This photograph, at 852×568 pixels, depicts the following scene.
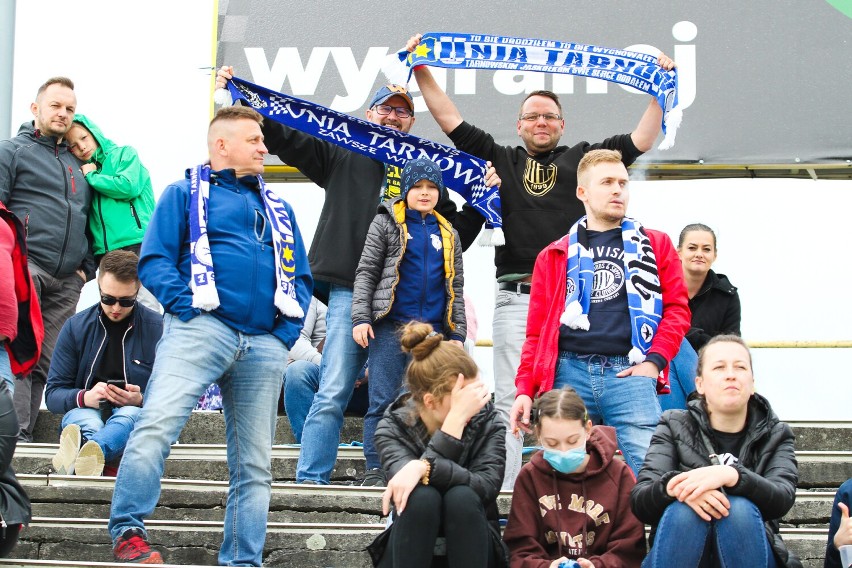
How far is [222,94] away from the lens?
17.0 ft

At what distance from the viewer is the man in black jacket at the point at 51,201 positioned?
19.5ft

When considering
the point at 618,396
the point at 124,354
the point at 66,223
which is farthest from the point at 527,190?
the point at 66,223

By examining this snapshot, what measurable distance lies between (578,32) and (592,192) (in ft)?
13.2

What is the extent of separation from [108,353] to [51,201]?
3.77 feet

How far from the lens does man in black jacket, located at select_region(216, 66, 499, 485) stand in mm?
4781

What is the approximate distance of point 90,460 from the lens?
483 centimetres

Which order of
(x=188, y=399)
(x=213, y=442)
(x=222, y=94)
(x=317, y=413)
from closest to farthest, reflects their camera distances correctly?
1. (x=188, y=399)
2. (x=317, y=413)
3. (x=222, y=94)
4. (x=213, y=442)

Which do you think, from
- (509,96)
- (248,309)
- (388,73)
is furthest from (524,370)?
(509,96)

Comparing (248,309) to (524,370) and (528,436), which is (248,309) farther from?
(528,436)

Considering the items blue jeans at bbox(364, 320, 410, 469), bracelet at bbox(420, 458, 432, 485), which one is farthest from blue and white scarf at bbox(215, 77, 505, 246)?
bracelet at bbox(420, 458, 432, 485)

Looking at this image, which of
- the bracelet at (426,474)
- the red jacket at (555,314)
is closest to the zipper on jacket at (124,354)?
the red jacket at (555,314)

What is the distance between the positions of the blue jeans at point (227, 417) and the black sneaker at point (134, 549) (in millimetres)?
24

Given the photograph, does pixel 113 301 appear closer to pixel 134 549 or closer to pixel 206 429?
pixel 206 429

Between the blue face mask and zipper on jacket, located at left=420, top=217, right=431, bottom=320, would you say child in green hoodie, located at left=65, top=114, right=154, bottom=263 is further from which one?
the blue face mask
